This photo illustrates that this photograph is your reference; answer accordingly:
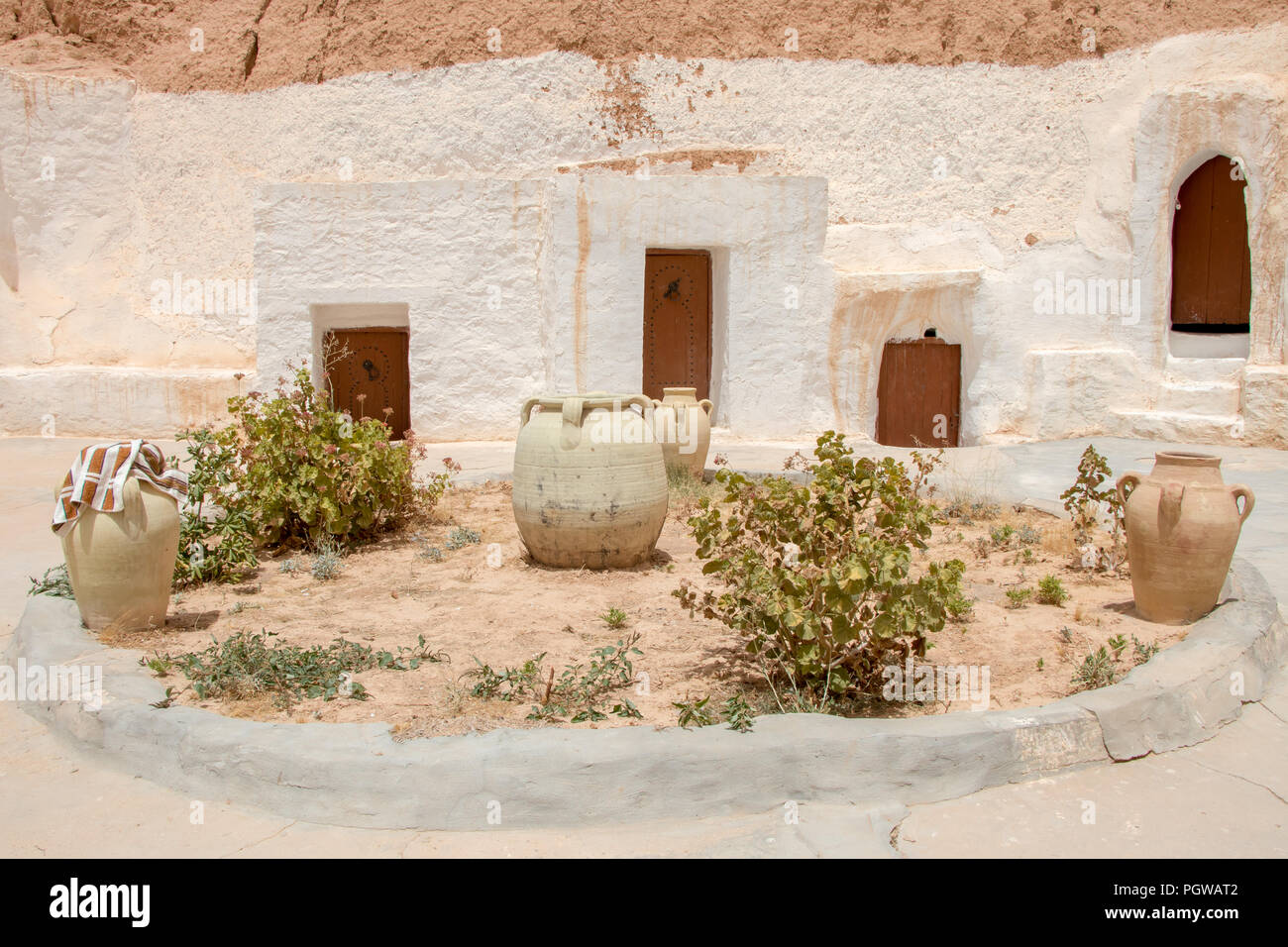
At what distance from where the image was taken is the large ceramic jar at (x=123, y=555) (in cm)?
385

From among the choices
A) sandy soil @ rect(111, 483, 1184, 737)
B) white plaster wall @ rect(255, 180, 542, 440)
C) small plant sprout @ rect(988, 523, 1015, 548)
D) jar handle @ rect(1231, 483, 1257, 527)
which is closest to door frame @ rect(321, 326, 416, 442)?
white plaster wall @ rect(255, 180, 542, 440)

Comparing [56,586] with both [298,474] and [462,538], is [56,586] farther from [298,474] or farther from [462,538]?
[462,538]

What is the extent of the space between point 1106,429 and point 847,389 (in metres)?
3.03

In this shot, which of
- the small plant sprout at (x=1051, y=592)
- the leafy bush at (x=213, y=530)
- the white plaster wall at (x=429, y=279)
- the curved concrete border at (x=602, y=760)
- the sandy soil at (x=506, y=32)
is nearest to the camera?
the curved concrete border at (x=602, y=760)

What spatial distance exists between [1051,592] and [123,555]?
13.2ft

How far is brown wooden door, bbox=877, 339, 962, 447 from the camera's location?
12.4 meters

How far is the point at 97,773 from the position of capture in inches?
121

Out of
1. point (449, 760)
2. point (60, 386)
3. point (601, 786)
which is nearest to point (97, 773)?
point (449, 760)

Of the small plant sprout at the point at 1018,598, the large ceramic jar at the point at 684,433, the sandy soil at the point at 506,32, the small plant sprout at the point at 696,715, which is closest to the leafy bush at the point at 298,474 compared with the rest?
the large ceramic jar at the point at 684,433

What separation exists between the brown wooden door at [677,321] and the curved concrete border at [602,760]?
8.86 meters

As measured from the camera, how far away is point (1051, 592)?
455 cm

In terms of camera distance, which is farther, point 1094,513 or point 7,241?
point 7,241

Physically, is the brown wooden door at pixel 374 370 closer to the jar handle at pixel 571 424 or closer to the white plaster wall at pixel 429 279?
the white plaster wall at pixel 429 279

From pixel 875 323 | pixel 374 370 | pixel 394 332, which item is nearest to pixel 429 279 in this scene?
pixel 394 332
